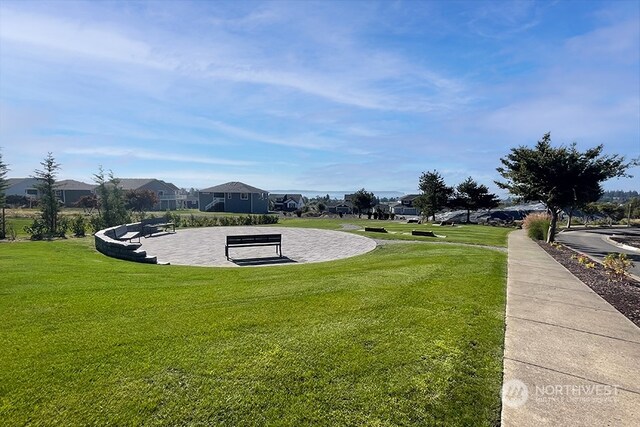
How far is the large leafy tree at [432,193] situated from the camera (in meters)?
39.7

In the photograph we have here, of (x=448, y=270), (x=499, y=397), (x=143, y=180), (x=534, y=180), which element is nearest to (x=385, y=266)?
(x=448, y=270)

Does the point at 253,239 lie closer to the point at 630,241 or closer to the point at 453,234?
the point at 453,234

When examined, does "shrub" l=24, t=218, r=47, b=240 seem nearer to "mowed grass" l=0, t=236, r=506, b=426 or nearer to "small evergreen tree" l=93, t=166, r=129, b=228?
"small evergreen tree" l=93, t=166, r=129, b=228

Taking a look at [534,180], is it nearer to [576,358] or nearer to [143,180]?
[576,358]

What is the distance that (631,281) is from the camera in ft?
30.0

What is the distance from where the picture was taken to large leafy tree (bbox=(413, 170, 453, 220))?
130 feet

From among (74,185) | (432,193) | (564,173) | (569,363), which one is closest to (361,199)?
(432,193)

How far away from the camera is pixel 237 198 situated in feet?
201

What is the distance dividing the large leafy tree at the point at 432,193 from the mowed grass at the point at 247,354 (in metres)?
34.4

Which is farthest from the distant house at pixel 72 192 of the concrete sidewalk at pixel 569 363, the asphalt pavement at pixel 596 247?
the concrete sidewalk at pixel 569 363

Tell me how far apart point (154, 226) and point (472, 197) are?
116ft

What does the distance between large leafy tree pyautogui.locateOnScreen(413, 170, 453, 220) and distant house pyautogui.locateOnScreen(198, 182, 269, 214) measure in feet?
103

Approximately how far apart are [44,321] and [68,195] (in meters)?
76.0

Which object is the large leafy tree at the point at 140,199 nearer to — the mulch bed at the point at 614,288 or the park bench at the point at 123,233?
the park bench at the point at 123,233
